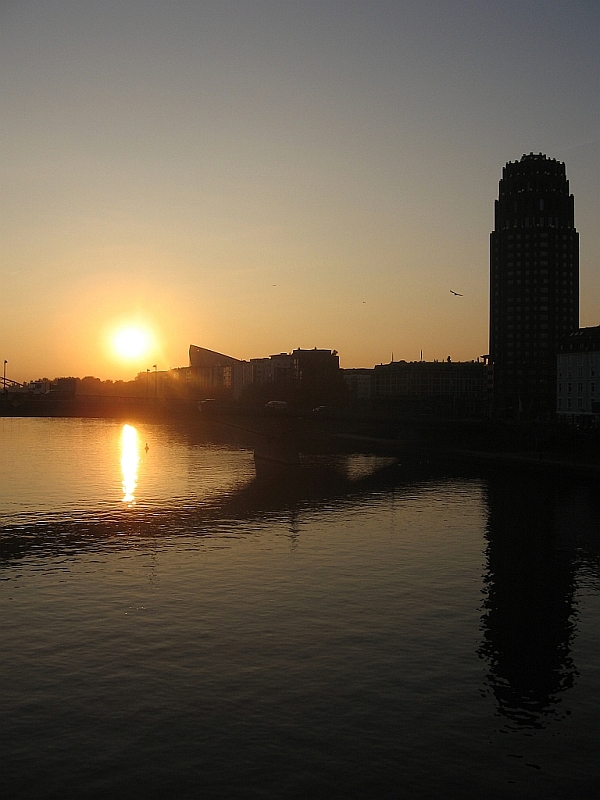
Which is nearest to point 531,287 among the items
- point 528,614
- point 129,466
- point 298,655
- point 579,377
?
point 579,377

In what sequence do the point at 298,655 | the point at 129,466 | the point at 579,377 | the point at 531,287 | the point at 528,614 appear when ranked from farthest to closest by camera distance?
the point at 531,287
the point at 579,377
the point at 129,466
the point at 528,614
the point at 298,655

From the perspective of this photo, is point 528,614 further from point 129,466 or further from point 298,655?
point 129,466

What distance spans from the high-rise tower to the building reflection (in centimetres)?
7975

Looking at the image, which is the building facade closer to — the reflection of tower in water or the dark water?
the reflection of tower in water

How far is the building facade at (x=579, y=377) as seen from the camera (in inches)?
4526

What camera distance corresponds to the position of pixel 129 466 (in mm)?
96688

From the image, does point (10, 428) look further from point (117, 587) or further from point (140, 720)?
point (140, 720)

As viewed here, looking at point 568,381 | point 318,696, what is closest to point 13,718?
point 318,696

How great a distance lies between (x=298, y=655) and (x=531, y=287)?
160 metres

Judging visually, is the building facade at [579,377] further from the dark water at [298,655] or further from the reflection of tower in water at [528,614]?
the dark water at [298,655]

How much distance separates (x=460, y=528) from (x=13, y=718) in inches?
1497

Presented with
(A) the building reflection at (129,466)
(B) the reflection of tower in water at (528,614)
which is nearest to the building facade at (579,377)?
(B) the reflection of tower in water at (528,614)

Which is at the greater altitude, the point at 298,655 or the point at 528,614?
the point at 298,655

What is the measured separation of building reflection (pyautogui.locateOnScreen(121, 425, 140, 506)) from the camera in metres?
72.2
